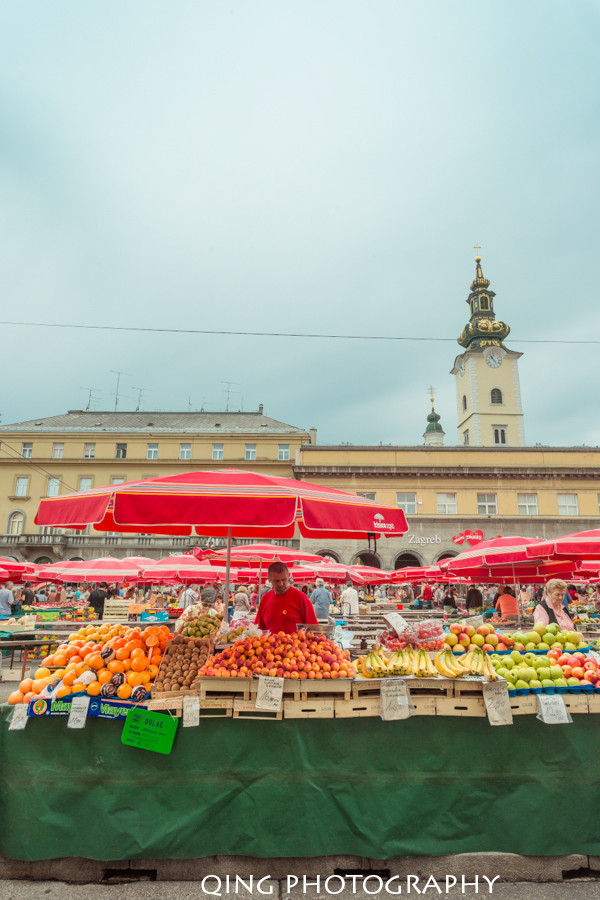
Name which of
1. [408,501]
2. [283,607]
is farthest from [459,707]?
[408,501]

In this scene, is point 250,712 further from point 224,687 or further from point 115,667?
point 115,667

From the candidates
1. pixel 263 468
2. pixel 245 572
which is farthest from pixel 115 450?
pixel 245 572

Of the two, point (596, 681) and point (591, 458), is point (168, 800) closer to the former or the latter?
point (596, 681)

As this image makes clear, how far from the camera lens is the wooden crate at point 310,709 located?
3994mm

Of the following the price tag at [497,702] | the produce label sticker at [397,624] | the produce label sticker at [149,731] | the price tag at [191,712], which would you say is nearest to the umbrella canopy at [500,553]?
the produce label sticker at [397,624]

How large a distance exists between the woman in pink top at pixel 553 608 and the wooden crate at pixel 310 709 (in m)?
3.72

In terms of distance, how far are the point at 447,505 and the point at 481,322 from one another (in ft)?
85.9

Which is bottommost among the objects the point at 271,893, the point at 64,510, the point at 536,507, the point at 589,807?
the point at 271,893

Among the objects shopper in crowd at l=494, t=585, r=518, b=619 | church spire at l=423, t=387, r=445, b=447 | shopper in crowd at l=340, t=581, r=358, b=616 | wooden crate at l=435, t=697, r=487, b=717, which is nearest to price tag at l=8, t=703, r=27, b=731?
wooden crate at l=435, t=697, r=487, b=717

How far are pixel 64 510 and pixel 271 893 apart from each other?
10.9 ft

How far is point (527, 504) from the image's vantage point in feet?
132

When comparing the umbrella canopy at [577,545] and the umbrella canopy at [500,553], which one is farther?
the umbrella canopy at [500,553]

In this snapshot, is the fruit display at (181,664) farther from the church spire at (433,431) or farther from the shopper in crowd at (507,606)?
the church spire at (433,431)

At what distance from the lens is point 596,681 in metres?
4.28
